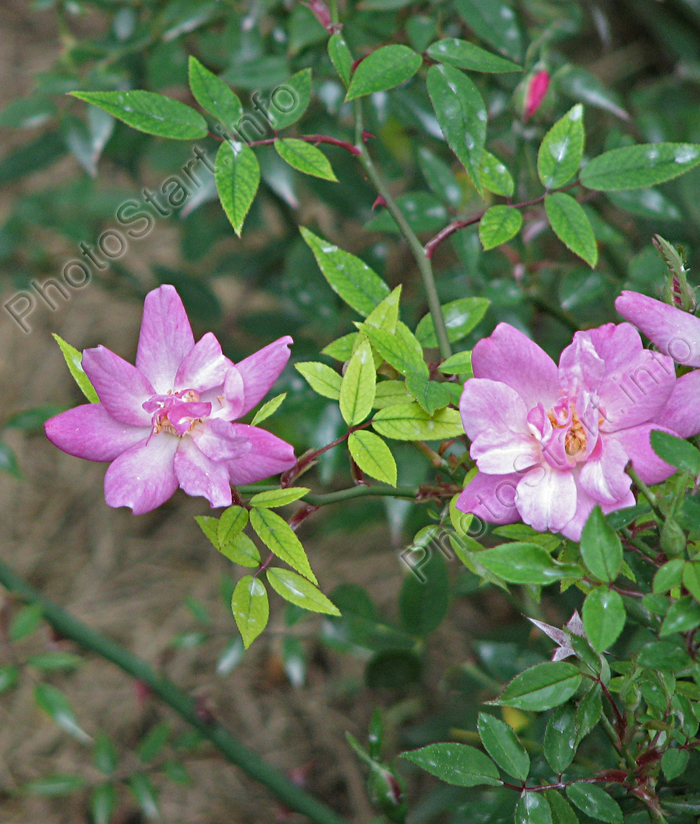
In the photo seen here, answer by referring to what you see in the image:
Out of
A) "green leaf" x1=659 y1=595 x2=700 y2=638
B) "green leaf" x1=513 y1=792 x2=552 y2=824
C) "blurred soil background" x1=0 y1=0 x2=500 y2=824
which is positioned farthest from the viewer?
"blurred soil background" x1=0 y1=0 x2=500 y2=824

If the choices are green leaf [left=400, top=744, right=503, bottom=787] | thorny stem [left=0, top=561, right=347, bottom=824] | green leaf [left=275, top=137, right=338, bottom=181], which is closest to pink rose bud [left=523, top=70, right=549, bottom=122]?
green leaf [left=275, top=137, right=338, bottom=181]

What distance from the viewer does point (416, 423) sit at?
23.5 inches

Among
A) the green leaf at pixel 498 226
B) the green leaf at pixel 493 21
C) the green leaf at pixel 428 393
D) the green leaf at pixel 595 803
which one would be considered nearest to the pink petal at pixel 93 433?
the green leaf at pixel 428 393

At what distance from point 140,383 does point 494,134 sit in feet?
2.48

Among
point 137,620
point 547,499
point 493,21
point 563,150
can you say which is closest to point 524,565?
point 547,499

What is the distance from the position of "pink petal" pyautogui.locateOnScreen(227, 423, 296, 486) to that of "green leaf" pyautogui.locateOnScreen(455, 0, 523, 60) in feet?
2.46

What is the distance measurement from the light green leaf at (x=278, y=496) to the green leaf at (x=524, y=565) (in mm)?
142

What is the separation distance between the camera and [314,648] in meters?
1.77

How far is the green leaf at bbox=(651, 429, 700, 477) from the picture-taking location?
19.3 inches

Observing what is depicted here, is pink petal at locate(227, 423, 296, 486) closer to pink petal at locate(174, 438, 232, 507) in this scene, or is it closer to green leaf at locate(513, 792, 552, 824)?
pink petal at locate(174, 438, 232, 507)

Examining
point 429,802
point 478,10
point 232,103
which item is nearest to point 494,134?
point 478,10

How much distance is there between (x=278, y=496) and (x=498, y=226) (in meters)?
0.30

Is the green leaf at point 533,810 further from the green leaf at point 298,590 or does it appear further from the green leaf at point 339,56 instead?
the green leaf at point 339,56

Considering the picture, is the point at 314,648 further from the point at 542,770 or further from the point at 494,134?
the point at 494,134
